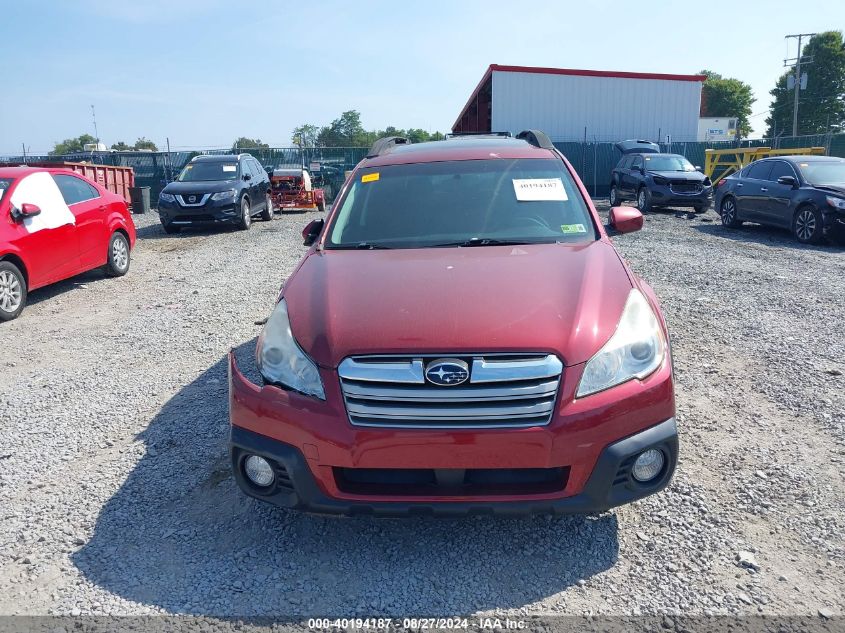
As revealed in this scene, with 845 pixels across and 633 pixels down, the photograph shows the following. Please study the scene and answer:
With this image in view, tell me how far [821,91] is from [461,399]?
82.0 meters

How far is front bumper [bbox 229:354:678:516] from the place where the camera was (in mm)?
2557

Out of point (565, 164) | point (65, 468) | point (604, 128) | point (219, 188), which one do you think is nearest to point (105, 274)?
point (219, 188)

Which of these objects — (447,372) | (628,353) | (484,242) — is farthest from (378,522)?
(484,242)

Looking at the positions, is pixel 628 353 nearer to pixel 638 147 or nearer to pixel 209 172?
pixel 209 172

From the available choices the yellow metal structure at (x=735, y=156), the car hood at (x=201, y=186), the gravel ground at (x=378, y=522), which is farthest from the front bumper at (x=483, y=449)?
the yellow metal structure at (x=735, y=156)

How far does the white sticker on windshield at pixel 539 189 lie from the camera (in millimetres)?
4039

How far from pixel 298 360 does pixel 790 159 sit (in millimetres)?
13146

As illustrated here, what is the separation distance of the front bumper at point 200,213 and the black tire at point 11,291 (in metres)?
6.88

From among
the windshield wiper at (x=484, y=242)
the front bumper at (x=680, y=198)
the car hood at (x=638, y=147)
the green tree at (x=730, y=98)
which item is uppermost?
the green tree at (x=730, y=98)

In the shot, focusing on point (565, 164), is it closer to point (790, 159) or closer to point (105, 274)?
point (105, 274)

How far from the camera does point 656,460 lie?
2727 millimetres

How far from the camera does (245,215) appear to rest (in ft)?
49.1

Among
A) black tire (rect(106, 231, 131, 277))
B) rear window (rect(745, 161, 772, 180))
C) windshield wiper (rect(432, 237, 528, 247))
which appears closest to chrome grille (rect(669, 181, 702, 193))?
rear window (rect(745, 161, 772, 180))

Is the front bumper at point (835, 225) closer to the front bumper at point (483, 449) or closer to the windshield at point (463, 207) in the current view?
the windshield at point (463, 207)
